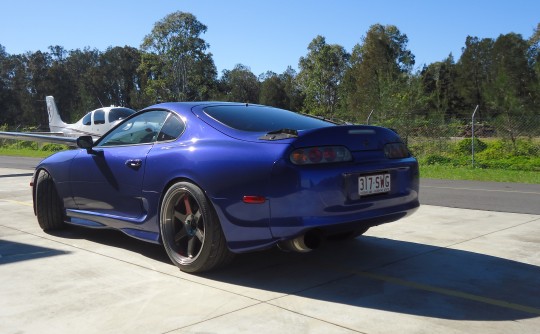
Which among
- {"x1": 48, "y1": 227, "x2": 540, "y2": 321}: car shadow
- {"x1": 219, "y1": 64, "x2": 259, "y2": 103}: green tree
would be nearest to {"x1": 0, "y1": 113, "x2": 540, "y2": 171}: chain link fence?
{"x1": 48, "y1": 227, "x2": 540, "y2": 321}: car shadow

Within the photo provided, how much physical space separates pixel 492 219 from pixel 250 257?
3589 millimetres

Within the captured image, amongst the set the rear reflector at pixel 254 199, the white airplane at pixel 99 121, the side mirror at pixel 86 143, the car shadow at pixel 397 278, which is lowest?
the car shadow at pixel 397 278

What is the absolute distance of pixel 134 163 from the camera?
4.65 metres

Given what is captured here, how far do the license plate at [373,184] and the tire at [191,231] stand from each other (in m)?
1.15

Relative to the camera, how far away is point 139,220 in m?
4.62

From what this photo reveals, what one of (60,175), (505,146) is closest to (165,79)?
(505,146)

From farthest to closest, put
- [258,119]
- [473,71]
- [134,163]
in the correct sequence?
[473,71]
[134,163]
[258,119]

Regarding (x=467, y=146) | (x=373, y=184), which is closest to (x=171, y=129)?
(x=373, y=184)

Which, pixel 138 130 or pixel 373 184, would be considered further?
pixel 138 130

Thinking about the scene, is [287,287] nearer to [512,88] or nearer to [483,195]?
[483,195]

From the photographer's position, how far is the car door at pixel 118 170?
4.66m

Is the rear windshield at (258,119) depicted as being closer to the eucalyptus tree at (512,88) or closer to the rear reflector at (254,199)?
the rear reflector at (254,199)

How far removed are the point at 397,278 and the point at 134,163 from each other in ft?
8.21

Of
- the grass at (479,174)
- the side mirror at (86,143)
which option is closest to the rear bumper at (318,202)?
the side mirror at (86,143)
